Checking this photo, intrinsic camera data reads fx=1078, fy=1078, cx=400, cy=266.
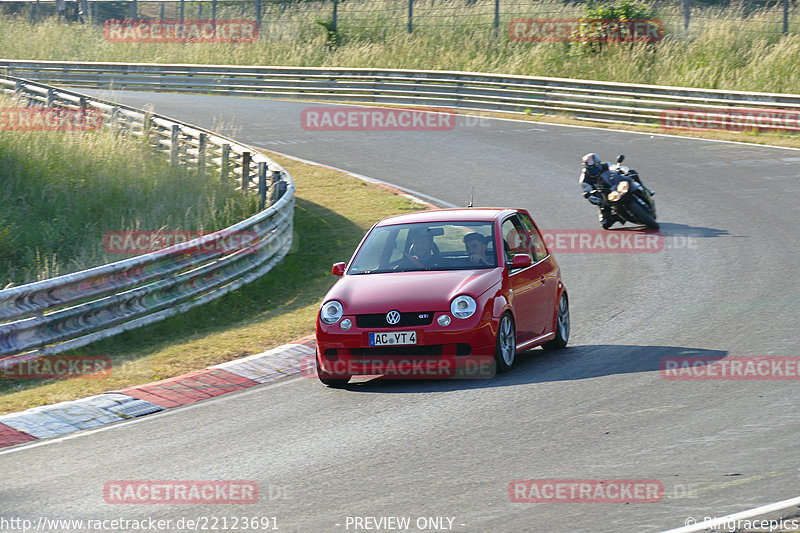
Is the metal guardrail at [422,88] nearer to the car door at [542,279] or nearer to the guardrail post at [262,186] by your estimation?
the guardrail post at [262,186]

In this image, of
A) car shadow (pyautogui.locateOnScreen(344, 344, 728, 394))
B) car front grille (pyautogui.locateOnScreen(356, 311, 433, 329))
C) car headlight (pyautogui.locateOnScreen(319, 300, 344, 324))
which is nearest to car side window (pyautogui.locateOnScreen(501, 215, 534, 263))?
car shadow (pyautogui.locateOnScreen(344, 344, 728, 394))

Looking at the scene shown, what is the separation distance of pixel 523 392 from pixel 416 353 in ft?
3.21

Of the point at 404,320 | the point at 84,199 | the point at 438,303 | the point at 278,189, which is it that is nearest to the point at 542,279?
the point at 438,303

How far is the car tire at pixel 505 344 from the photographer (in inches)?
372

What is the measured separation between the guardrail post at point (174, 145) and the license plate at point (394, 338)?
40.3ft

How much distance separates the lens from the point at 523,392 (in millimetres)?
8867

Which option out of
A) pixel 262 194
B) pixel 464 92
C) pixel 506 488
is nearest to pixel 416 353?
pixel 506 488

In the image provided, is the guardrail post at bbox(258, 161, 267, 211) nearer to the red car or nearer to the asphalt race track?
the asphalt race track

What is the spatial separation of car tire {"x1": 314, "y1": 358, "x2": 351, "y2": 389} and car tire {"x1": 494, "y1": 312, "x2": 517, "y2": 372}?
1343 mm

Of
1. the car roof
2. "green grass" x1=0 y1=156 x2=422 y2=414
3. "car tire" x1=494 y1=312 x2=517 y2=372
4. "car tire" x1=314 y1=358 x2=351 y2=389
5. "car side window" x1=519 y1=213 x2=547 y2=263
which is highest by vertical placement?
the car roof

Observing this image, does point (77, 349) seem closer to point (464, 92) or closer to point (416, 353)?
point (416, 353)

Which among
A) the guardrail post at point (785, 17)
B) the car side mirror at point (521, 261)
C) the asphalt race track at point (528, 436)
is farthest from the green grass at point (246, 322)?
the guardrail post at point (785, 17)

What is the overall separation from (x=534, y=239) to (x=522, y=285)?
3.39 feet

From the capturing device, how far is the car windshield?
1009 centimetres
